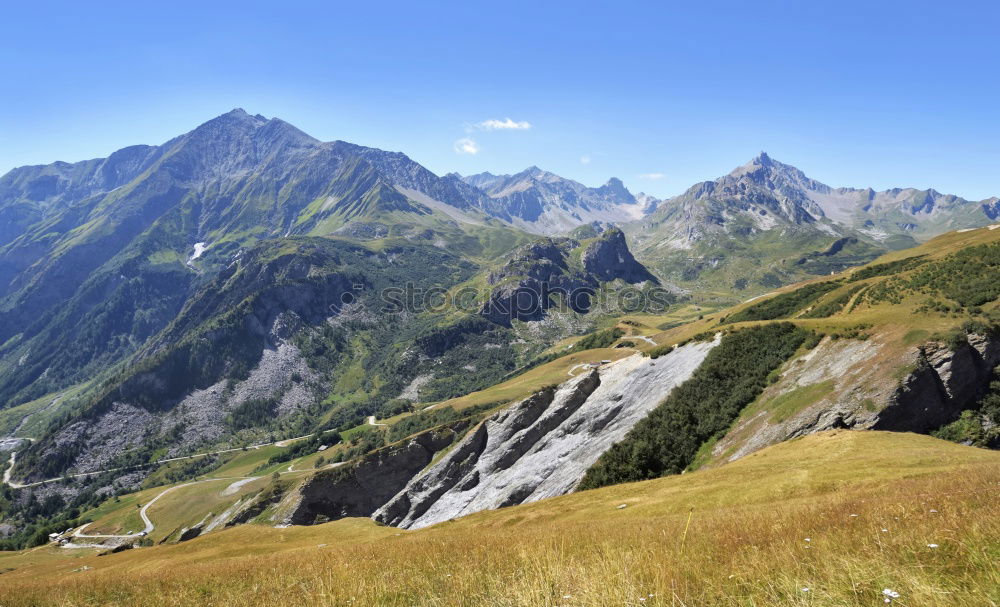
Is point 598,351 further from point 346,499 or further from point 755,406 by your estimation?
point 755,406

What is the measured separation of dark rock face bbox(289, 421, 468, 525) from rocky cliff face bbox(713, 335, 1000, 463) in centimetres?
7866

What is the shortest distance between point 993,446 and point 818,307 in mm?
54825

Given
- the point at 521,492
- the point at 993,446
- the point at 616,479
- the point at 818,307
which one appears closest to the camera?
the point at 993,446

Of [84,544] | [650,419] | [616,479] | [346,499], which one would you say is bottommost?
[84,544]

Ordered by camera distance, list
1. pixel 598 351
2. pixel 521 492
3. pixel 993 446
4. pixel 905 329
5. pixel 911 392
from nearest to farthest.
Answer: pixel 993 446 < pixel 911 392 < pixel 905 329 < pixel 521 492 < pixel 598 351

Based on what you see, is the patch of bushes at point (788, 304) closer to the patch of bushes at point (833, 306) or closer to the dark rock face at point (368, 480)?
the patch of bushes at point (833, 306)

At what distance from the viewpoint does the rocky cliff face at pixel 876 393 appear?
45.2m

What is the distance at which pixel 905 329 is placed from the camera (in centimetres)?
5331

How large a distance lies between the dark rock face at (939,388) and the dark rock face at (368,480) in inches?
3504

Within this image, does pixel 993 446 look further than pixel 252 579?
Yes

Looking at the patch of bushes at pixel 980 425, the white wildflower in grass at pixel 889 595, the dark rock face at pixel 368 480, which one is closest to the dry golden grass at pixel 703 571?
the white wildflower in grass at pixel 889 595

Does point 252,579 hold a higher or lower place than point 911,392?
higher

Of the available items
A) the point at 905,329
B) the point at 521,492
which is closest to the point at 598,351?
the point at 521,492

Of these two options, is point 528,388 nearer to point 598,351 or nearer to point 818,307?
point 598,351
